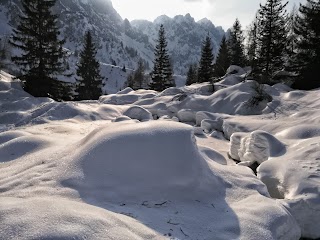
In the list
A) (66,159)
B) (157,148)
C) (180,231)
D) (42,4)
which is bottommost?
(180,231)

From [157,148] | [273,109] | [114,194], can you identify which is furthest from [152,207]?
[273,109]

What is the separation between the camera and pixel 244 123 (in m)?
9.70

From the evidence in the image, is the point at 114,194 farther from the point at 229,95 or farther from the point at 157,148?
the point at 229,95

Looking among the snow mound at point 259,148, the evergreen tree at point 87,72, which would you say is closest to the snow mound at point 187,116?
the snow mound at point 259,148

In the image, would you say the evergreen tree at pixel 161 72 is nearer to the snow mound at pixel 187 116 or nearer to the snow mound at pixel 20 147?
the snow mound at pixel 187 116

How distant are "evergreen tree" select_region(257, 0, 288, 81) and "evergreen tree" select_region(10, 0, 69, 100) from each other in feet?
53.3

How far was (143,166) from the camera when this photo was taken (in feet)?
13.8

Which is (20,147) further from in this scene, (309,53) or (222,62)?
(222,62)

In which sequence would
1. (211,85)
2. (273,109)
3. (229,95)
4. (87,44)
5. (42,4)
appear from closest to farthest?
1. (273,109)
2. (229,95)
3. (211,85)
4. (42,4)
5. (87,44)

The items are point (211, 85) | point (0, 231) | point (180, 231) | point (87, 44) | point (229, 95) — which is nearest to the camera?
point (0, 231)

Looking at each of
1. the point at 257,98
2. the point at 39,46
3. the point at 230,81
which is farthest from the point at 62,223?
the point at 230,81

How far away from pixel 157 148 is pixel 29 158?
2.43 metres

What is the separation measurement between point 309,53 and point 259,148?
15.1 metres

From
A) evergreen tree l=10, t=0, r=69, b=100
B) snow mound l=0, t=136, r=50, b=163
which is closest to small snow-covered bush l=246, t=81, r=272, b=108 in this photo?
snow mound l=0, t=136, r=50, b=163
